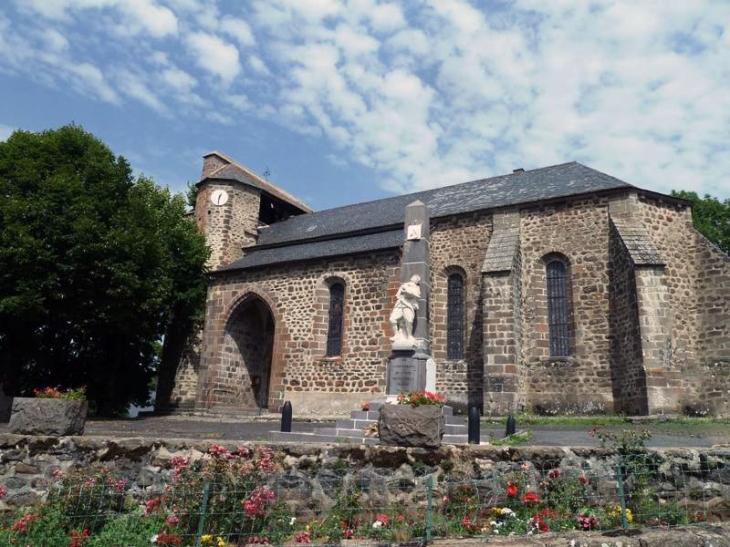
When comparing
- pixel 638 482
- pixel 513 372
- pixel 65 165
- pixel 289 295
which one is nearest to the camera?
pixel 638 482

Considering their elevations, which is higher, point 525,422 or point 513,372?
point 513,372

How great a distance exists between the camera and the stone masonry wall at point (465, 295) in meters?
17.9

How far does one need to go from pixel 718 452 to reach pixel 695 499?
606 mm

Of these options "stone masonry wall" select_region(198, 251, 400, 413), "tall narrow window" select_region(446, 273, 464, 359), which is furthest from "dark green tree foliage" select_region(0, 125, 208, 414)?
"tall narrow window" select_region(446, 273, 464, 359)

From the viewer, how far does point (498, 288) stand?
16734mm

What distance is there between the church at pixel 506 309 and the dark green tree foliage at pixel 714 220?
9.10m

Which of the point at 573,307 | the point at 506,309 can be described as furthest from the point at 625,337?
the point at 506,309

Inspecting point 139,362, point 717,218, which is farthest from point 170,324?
point 717,218

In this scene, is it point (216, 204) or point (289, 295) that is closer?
point (289, 295)

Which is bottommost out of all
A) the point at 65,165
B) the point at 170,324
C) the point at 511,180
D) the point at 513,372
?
the point at 513,372

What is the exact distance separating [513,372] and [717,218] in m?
16.7

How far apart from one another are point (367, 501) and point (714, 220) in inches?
1036

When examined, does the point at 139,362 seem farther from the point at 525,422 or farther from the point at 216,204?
the point at 525,422

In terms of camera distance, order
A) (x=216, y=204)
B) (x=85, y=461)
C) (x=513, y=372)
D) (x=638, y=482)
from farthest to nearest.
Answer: (x=216, y=204), (x=513, y=372), (x=85, y=461), (x=638, y=482)
